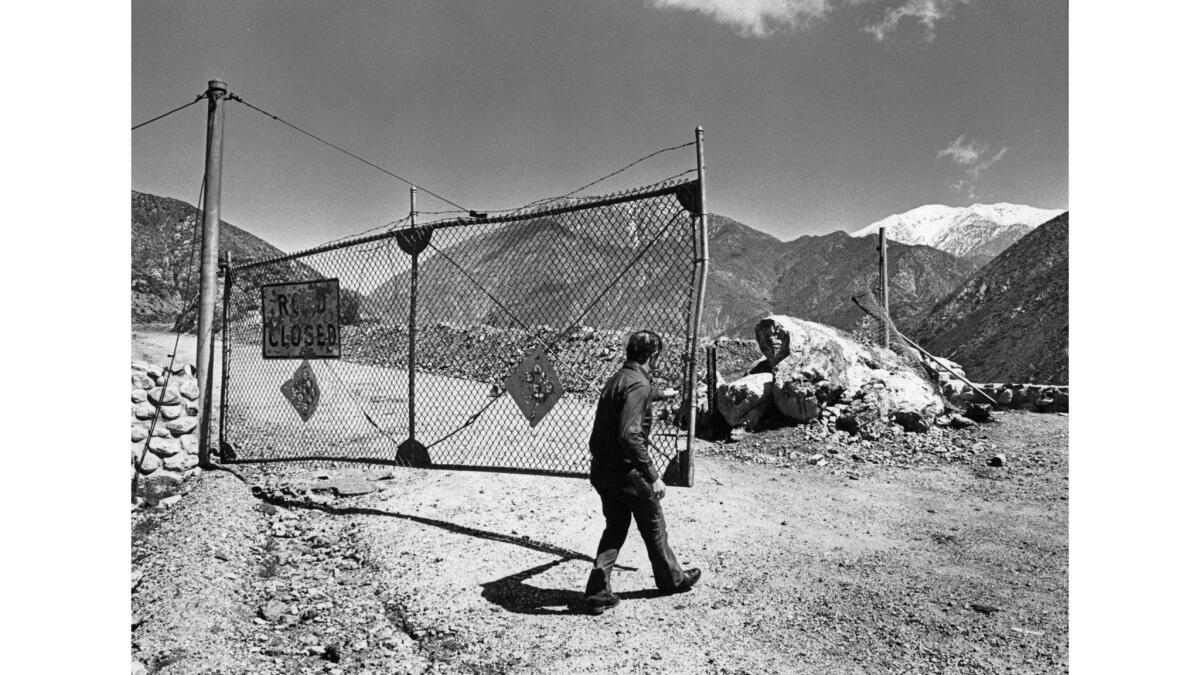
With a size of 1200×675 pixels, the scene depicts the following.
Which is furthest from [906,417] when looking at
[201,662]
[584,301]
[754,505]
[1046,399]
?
[201,662]

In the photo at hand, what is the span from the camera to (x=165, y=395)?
5395 millimetres

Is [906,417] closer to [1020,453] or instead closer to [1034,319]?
[1020,453]

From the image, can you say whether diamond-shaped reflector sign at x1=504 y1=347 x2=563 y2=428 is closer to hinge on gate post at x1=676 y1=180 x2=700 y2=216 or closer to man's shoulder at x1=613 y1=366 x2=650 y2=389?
man's shoulder at x1=613 y1=366 x2=650 y2=389

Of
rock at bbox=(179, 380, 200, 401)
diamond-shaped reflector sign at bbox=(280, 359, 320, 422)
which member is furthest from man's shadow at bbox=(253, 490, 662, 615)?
rock at bbox=(179, 380, 200, 401)

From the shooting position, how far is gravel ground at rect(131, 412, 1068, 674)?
9.39ft

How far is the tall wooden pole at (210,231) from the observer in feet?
17.4

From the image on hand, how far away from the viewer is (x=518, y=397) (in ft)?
14.8

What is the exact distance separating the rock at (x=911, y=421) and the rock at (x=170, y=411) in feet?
24.5

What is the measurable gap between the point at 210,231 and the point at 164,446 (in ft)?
6.20

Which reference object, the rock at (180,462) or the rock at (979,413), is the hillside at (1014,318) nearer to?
the rock at (979,413)

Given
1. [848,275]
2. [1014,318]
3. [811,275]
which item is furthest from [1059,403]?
[811,275]

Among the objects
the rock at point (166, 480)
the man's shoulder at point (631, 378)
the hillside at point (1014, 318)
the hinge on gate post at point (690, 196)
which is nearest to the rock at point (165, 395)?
the rock at point (166, 480)

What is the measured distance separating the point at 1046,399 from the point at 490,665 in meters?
8.88

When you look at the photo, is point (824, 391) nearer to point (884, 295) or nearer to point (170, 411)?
point (884, 295)
